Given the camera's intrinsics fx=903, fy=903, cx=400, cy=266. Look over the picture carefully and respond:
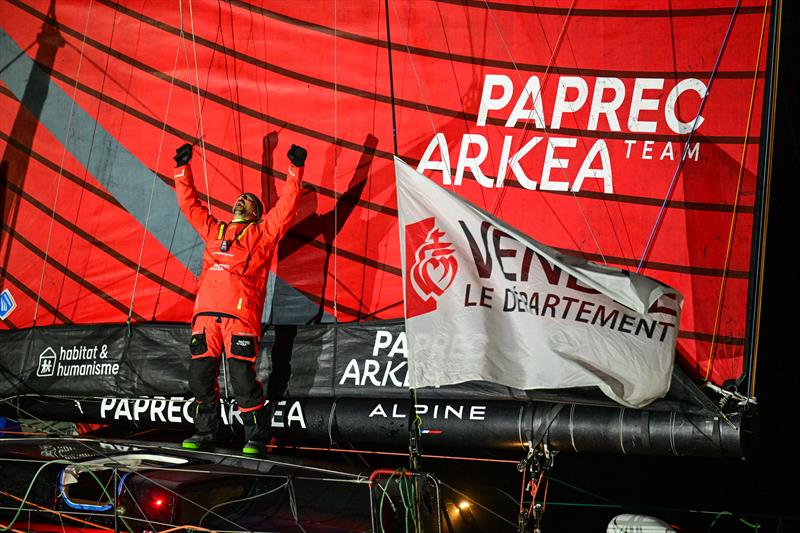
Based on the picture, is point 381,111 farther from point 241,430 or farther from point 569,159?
point 241,430

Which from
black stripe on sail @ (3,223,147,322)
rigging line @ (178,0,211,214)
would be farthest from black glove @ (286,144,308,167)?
black stripe on sail @ (3,223,147,322)

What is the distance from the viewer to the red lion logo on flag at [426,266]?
A: 4.04m

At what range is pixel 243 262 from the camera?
198 inches

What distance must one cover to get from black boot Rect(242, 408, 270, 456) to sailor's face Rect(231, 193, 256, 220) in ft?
3.64

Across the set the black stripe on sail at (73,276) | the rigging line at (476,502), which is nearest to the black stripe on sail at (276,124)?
the black stripe on sail at (73,276)

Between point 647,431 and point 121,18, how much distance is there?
14.4 feet

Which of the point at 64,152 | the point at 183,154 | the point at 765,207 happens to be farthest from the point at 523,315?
the point at 64,152

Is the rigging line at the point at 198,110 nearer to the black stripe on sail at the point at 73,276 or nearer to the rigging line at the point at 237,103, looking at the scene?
the rigging line at the point at 237,103

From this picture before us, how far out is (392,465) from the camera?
565cm

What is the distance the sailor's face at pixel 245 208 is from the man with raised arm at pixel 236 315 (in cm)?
5

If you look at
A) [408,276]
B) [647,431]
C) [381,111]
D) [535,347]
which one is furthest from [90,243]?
[647,431]

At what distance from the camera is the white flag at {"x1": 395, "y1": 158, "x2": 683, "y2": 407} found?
13.0 ft

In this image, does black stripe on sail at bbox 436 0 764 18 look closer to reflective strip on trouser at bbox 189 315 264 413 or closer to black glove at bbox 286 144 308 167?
black glove at bbox 286 144 308 167

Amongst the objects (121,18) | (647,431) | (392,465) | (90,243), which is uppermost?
(121,18)
